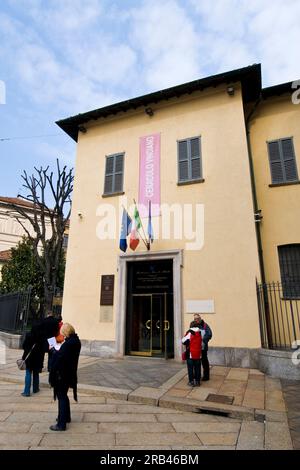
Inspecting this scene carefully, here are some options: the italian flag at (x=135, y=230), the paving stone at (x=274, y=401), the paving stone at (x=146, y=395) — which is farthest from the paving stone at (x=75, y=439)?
the italian flag at (x=135, y=230)

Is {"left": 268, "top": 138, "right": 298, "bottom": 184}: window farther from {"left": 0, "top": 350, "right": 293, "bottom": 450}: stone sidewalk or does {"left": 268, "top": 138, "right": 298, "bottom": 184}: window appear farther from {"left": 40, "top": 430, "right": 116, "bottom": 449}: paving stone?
{"left": 40, "top": 430, "right": 116, "bottom": 449}: paving stone

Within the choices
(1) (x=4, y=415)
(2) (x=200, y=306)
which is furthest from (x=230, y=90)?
(1) (x=4, y=415)

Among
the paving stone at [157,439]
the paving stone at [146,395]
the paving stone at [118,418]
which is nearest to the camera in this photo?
the paving stone at [157,439]

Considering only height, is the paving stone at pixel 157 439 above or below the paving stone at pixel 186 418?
above

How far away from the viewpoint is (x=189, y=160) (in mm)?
11273

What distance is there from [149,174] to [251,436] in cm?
928

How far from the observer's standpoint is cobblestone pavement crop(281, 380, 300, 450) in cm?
414

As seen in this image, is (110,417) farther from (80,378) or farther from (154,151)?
(154,151)

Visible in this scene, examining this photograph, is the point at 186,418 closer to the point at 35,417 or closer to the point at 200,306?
the point at 35,417

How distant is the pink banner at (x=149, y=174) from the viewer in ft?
37.1

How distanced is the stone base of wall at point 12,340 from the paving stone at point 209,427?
9967 millimetres

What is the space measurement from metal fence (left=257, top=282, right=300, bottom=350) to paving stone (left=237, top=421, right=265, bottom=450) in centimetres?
441

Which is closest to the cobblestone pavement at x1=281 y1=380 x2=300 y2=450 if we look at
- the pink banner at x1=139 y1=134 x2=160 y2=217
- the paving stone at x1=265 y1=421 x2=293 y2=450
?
the paving stone at x1=265 y1=421 x2=293 y2=450

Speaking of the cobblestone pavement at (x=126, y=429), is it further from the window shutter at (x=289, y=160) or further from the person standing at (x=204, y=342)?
the window shutter at (x=289, y=160)
